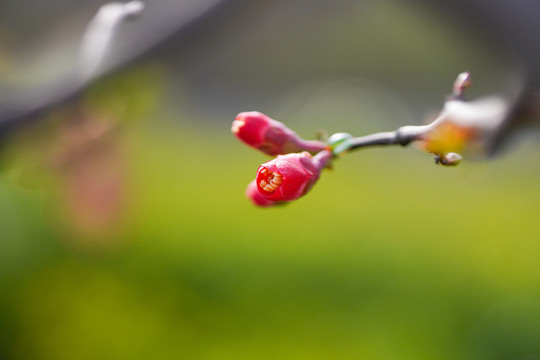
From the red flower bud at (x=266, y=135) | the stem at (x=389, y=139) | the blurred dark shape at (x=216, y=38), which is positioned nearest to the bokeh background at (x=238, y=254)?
the blurred dark shape at (x=216, y=38)

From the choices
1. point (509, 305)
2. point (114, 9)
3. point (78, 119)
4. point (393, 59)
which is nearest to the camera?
point (114, 9)

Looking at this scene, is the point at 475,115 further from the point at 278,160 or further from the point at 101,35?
the point at 101,35

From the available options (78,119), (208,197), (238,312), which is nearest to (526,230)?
(238,312)

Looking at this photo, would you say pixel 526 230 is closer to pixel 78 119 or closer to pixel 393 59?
pixel 78 119

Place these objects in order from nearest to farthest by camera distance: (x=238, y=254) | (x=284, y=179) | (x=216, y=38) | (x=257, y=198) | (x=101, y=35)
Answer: (x=284, y=179)
(x=257, y=198)
(x=101, y=35)
(x=216, y=38)
(x=238, y=254)

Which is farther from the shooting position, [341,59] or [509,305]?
[341,59]

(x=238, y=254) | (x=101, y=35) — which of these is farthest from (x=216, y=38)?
(x=238, y=254)

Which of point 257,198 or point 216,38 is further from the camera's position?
point 216,38
